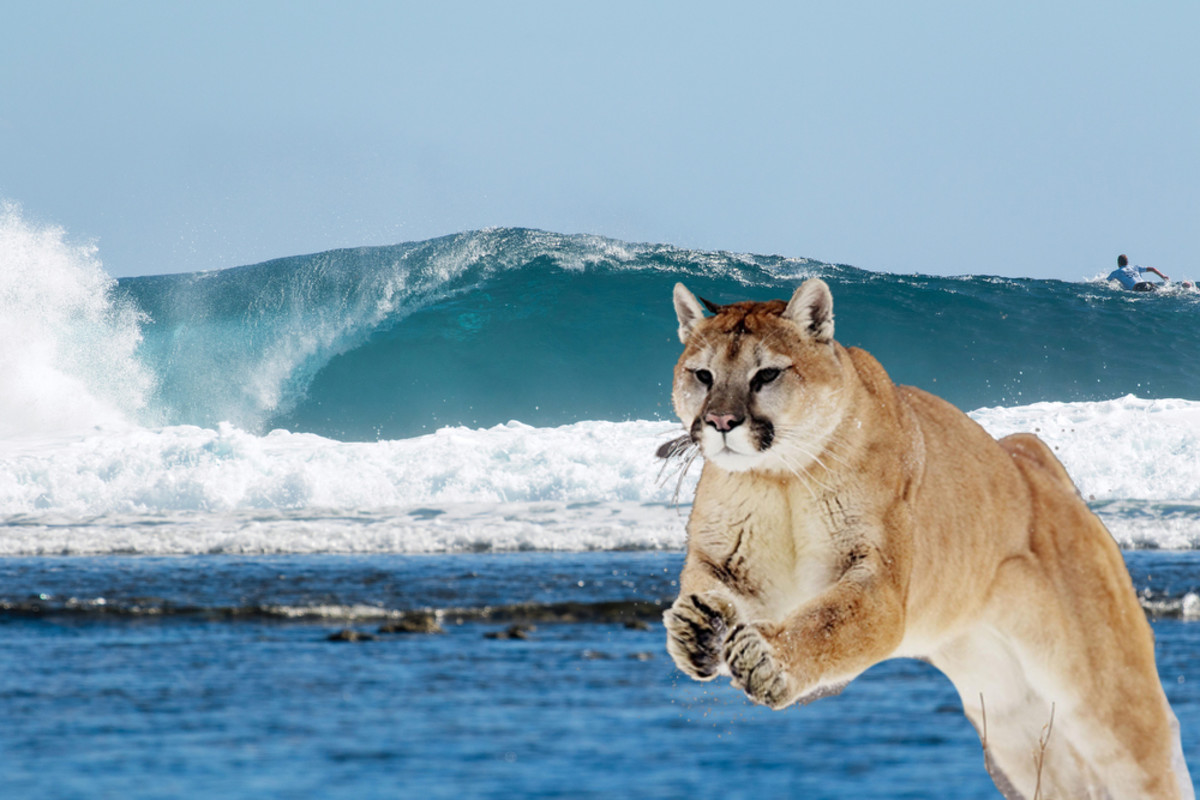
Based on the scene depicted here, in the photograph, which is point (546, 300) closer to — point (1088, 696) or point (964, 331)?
point (964, 331)

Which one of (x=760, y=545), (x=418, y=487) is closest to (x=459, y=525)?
(x=418, y=487)

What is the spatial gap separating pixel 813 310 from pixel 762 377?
125 millimetres

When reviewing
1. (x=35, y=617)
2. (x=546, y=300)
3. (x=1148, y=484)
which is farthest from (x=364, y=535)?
(x=546, y=300)

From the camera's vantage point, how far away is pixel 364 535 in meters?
20.0

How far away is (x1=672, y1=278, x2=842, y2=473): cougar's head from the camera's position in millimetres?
A: 1540

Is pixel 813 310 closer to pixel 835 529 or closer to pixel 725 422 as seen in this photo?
pixel 725 422

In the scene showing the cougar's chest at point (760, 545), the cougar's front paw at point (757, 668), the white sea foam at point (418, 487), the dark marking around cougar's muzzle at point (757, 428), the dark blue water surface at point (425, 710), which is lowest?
the dark blue water surface at point (425, 710)

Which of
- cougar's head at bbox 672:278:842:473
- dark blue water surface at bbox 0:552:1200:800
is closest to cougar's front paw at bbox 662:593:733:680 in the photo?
cougar's head at bbox 672:278:842:473

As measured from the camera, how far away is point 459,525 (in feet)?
66.3

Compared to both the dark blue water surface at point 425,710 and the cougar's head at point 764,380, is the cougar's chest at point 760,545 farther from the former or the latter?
the dark blue water surface at point 425,710

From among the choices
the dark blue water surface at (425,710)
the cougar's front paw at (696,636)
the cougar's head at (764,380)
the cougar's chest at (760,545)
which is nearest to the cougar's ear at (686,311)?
the cougar's head at (764,380)

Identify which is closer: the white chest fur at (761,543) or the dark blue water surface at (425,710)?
the white chest fur at (761,543)

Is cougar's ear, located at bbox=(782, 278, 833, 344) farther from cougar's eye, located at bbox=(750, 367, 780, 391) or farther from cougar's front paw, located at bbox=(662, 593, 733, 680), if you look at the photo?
cougar's front paw, located at bbox=(662, 593, 733, 680)

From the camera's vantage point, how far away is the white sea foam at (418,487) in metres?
19.6
